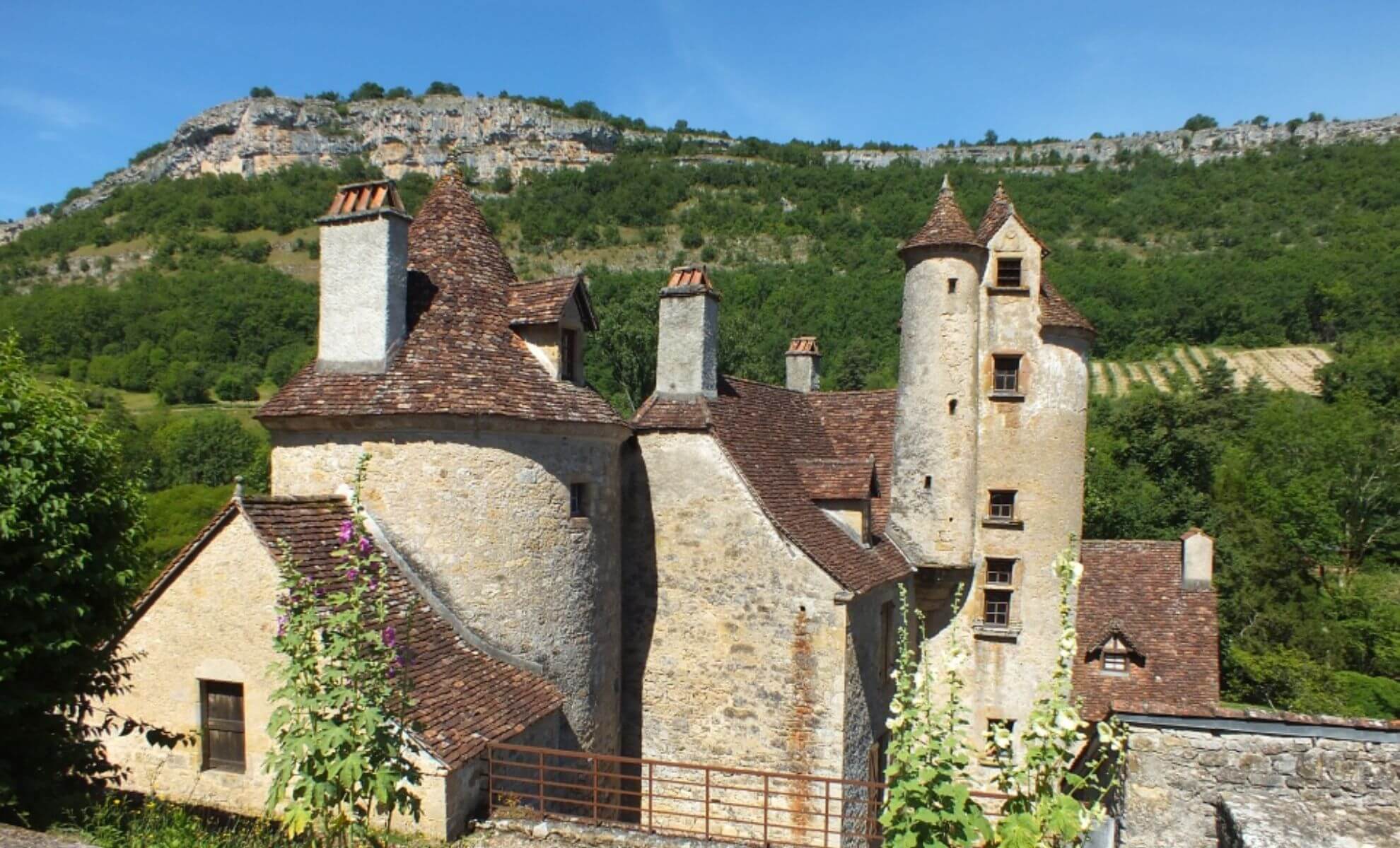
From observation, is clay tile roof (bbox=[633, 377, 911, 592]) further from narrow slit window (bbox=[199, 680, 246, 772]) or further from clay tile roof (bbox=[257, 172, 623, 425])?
narrow slit window (bbox=[199, 680, 246, 772])

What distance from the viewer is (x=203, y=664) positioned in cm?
1084

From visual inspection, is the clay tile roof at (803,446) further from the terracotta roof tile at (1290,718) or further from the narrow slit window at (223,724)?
the narrow slit window at (223,724)

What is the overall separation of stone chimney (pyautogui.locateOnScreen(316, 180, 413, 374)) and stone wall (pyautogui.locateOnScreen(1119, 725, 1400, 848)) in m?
11.6

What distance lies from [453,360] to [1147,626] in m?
18.9

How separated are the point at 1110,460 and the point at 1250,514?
876 cm

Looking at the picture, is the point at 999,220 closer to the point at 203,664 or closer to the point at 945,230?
the point at 945,230

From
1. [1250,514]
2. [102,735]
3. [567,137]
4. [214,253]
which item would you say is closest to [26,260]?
[214,253]

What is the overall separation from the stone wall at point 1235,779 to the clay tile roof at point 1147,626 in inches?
388

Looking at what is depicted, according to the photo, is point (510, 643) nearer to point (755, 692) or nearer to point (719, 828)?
point (755, 692)

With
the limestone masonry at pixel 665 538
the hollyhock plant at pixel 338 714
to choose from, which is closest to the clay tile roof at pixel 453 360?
the limestone masonry at pixel 665 538

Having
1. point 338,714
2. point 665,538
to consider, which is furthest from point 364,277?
point 338,714

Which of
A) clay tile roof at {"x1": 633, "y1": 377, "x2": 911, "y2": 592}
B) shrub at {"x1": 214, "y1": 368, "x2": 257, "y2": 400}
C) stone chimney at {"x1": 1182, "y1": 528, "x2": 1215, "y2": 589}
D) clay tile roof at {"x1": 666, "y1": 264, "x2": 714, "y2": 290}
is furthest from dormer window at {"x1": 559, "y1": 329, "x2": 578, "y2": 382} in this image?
shrub at {"x1": 214, "y1": 368, "x2": 257, "y2": 400}

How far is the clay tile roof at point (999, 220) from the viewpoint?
18.5 meters

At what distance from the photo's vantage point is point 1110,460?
157 feet
